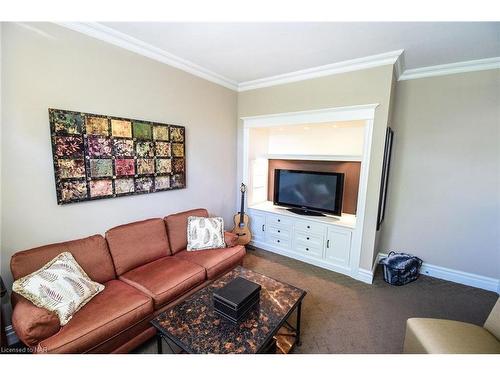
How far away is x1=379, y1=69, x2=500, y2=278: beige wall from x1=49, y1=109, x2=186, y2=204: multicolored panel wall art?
2978mm

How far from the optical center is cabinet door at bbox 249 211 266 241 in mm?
3535

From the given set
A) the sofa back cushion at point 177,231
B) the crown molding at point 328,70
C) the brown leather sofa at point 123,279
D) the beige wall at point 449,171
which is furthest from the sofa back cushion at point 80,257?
the beige wall at point 449,171

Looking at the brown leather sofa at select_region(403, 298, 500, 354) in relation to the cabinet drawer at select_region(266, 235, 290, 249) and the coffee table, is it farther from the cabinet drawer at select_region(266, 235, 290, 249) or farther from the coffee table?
the cabinet drawer at select_region(266, 235, 290, 249)

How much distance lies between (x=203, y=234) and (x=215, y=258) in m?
0.36

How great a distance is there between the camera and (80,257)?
69.7 inches

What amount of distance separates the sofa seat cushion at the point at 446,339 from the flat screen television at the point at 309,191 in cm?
171

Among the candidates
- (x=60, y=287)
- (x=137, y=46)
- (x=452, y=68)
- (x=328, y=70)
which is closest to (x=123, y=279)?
(x=60, y=287)

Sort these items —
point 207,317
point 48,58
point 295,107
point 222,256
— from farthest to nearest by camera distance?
point 295,107, point 222,256, point 48,58, point 207,317

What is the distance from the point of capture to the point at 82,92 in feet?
6.24

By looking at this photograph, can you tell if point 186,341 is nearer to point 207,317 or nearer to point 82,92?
point 207,317

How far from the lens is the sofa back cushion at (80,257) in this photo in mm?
1528
